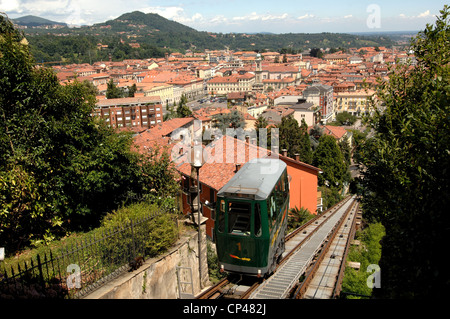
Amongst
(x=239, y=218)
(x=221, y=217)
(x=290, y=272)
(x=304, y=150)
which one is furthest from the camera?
(x=304, y=150)

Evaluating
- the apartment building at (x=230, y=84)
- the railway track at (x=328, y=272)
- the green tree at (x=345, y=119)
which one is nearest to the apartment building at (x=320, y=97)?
the green tree at (x=345, y=119)

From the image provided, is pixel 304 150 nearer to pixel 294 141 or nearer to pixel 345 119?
pixel 294 141

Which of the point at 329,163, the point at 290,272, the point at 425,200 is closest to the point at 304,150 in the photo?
the point at 329,163

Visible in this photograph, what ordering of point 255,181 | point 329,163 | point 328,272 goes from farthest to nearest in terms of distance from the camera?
point 329,163
point 328,272
point 255,181

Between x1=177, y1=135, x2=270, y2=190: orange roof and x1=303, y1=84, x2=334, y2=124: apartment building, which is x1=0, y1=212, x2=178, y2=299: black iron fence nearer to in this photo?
x1=177, y1=135, x2=270, y2=190: orange roof

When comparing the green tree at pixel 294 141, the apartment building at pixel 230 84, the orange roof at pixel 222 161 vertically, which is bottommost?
the green tree at pixel 294 141

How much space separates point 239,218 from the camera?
8.79 m

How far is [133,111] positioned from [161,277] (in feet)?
174

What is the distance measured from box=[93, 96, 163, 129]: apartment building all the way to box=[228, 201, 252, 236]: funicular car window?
48263mm

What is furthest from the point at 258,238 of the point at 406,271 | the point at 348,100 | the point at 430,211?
the point at 348,100

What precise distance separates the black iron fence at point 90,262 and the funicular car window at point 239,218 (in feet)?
4.68

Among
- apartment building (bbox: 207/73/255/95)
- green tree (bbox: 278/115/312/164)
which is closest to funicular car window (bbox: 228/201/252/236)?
green tree (bbox: 278/115/312/164)

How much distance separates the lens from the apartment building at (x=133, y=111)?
184 ft

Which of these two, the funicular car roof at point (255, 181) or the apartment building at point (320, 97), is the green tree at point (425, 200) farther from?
the apartment building at point (320, 97)
